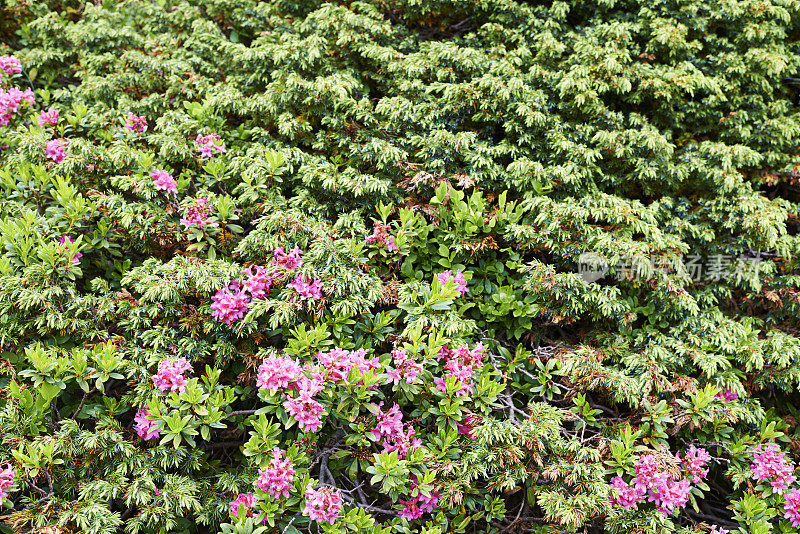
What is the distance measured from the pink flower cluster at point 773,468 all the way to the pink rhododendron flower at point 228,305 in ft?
8.78

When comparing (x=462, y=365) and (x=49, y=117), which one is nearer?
(x=462, y=365)

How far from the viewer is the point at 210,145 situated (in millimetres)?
3115

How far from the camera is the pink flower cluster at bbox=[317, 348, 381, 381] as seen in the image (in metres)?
2.30

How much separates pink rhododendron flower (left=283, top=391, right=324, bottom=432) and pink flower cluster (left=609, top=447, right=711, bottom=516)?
137cm

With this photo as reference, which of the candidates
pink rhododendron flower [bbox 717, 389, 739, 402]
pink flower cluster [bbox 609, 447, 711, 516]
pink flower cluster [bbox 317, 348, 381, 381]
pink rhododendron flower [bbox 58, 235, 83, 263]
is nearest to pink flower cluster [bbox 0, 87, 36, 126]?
pink rhododendron flower [bbox 58, 235, 83, 263]

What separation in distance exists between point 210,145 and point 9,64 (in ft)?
5.74

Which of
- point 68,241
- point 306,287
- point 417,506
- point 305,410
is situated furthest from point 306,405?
point 68,241

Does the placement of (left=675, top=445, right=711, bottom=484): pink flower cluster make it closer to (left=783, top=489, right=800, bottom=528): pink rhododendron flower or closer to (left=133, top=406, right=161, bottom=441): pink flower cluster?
(left=783, top=489, right=800, bottom=528): pink rhododendron flower

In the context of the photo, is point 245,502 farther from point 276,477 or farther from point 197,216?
point 197,216

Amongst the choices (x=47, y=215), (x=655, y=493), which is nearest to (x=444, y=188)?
(x=655, y=493)

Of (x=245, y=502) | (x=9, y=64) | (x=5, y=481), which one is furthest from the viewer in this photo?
(x=9, y=64)

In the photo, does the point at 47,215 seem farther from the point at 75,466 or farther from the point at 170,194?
the point at 75,466

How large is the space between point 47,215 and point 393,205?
190 centimetres

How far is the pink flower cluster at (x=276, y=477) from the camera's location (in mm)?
2197
